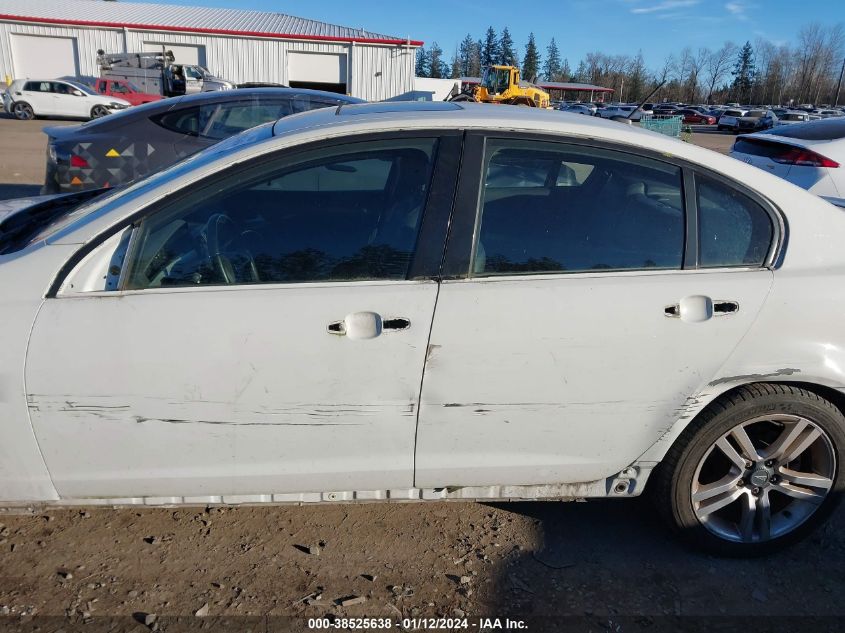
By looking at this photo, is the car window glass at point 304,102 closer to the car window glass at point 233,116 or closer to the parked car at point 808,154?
the car window glass at point 233,116

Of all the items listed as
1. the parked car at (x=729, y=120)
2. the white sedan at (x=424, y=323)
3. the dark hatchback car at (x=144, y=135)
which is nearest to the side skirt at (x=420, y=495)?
the white sedan at (x=424, y=323)

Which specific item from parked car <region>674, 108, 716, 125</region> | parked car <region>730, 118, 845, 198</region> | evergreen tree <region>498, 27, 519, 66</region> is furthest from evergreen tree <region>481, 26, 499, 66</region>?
parked car <region>730, 118, 845, 198</region>

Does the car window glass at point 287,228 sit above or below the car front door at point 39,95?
above

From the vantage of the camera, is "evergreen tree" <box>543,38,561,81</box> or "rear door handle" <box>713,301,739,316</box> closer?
"rear door handle" <box>713,301,739,316</box>

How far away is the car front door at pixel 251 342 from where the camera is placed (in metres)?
2.21

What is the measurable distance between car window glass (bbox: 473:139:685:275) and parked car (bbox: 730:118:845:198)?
5631 mm

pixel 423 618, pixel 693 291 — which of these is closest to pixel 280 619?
pixel 423 618

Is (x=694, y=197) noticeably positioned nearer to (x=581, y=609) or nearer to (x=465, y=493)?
(x=465, y=493)

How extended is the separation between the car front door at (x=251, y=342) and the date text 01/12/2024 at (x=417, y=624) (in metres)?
0.46

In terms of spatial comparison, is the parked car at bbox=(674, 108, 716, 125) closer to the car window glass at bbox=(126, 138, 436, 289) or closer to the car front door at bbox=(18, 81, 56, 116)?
the car front door at bbox=(18, 81, 56, 116)

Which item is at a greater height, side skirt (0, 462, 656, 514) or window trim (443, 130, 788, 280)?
window trim (443, 130, 788, 280)

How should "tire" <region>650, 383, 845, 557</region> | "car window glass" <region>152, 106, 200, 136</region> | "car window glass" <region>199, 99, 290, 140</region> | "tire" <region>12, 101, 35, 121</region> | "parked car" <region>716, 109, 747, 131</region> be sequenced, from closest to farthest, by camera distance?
1. "tire" <region>650, 383, 845, 557</region>
2. "car window glass" <region>152, 106, 200, 136</region>
3. "car window glass" <region>199, 99, 290, 140</region>
4. "tire" <region>12, 101, 35, 121</region>
5. "parked car" <region>716, 109, 747, 131</region>

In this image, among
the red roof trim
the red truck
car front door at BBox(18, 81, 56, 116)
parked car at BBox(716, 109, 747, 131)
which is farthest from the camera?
parked car at BBox(716, 109, 747, 131)

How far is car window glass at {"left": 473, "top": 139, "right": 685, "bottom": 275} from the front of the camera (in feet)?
8.00
